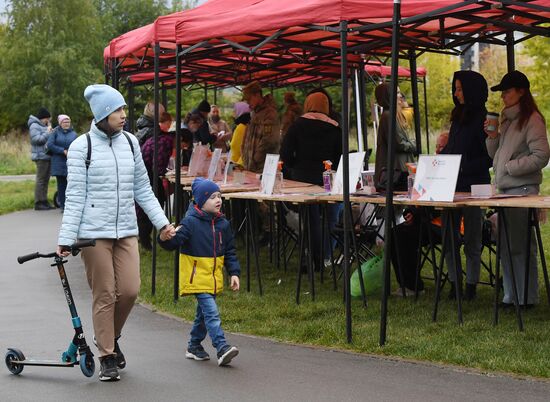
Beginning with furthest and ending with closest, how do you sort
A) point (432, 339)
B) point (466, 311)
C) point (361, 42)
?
1. point (361, 42)
2. point (466, 311)
3. point (432, 339)

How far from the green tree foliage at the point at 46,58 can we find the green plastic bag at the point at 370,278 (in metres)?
46.7

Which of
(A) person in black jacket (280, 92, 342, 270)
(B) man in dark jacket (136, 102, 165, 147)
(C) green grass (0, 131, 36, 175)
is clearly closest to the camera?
(A) person in black jacket (280, 92, 342, 270)

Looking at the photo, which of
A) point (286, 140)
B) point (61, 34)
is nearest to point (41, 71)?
point (61, 34)

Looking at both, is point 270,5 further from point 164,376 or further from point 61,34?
point 61,34

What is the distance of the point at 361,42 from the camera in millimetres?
12828

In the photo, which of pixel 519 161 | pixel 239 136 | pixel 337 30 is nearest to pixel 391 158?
pixel 337 30

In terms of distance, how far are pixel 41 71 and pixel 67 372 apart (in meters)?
50.6

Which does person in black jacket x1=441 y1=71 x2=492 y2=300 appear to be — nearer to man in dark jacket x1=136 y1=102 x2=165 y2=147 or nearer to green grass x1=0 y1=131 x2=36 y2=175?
man in dark jacket x1=136 y1=102 x2=165 y2=147

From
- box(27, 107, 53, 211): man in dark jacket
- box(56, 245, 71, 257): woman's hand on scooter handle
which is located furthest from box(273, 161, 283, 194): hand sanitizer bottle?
box(27, 107, 53, 211): man in dark jacket

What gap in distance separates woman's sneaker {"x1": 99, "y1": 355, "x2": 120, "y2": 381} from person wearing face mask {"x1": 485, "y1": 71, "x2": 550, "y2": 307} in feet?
11.9

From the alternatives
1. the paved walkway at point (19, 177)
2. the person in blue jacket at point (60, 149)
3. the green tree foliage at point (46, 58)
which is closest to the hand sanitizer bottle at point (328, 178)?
the person in blue jacket at point (60, 149)

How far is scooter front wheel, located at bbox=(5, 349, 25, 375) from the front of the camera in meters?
8.09

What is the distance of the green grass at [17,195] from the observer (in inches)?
960

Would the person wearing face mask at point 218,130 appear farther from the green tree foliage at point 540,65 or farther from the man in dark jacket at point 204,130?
the green tree foliage at point 540,65
